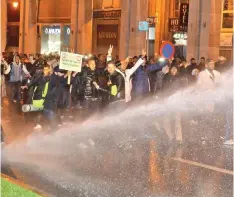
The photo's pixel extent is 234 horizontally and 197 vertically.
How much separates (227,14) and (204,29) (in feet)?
6.07

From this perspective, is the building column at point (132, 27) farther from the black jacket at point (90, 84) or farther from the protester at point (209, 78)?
the black jacket at point (90, 84)

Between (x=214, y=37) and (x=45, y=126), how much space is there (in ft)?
43.2

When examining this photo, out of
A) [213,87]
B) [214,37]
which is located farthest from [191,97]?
[214,37]

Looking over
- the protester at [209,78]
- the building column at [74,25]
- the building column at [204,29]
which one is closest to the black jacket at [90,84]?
the protester at [209,78]

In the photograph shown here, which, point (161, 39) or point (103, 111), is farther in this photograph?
point (161, 39)

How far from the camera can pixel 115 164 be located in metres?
9.07

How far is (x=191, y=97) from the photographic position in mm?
12961

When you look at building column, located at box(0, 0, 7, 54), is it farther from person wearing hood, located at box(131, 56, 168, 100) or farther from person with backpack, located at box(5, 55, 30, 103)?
person wearing hood, located at box(131, 56, 168, 100)

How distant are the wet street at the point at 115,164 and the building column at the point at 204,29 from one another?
453 inches

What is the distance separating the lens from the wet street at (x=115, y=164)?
7.50 meters

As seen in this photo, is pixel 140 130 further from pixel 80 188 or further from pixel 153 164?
pixel 80 188

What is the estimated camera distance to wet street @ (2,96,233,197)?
7.50m

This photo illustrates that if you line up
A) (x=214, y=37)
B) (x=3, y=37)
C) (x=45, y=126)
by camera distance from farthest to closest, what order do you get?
(x=3, y=37), (x=214, y=37), (x=45, y=126)

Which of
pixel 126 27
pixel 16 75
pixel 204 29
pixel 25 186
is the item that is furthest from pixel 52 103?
pixel 126 27
